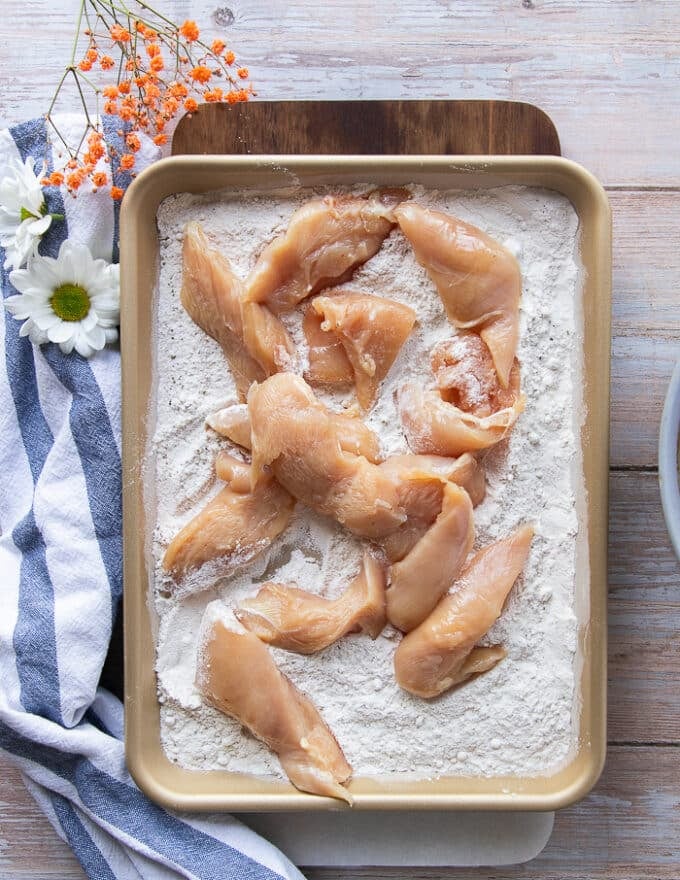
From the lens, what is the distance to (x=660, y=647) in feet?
4.64

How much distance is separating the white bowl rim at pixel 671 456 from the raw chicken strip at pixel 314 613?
404 mm

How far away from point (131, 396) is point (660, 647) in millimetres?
889

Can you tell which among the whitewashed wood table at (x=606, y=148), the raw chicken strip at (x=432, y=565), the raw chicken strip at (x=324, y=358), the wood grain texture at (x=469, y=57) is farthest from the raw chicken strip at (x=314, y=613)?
the wood grain texture at (x=469, y=57)

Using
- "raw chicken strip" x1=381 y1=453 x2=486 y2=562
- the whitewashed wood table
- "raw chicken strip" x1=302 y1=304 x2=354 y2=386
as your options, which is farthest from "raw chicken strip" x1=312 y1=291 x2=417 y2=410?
the whitewashed wood table

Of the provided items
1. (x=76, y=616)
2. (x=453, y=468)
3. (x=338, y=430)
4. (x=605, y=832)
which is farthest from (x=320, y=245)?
(x=605, y=832)

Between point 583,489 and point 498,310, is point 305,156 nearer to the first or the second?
point 498,310

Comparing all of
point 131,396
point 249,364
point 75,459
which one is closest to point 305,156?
point 249,364

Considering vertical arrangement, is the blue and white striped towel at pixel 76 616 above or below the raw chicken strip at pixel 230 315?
below

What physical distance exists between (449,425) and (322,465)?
18 cm

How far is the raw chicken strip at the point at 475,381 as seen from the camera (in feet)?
4.16

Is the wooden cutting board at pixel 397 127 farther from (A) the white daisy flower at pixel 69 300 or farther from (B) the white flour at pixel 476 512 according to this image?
(A) the white daisy flower at pixel 69 300

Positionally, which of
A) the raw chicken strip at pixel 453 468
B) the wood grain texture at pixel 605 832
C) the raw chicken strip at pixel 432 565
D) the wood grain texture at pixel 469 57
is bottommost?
the wood grain texture at pixel 605 832

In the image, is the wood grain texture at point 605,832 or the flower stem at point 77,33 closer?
the flower stem at point 77,33

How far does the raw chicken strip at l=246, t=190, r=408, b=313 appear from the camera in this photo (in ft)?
4.12
